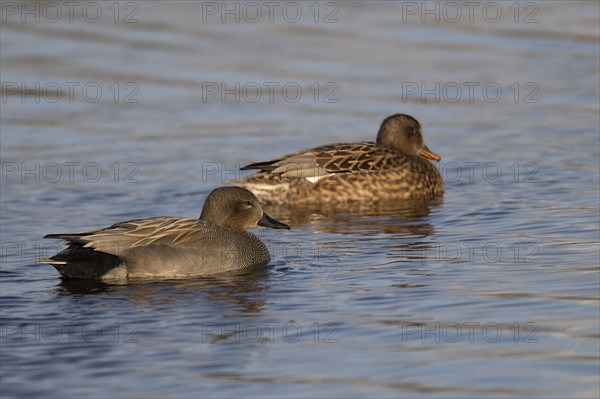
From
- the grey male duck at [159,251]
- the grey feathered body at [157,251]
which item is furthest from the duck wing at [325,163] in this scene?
the grey feathered body at [157,251]

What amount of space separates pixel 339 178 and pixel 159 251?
4.08m

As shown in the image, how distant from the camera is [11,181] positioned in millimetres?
14734

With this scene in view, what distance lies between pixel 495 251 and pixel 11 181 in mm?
5779

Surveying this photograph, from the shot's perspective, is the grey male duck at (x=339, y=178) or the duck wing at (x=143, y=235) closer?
the duck wing at (x=143, y=235)

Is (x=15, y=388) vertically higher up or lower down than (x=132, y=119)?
lower down

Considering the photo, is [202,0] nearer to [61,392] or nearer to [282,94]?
[282,94]

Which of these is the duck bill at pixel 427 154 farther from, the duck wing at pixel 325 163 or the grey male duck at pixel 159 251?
the grey male duck at pixel 159 251

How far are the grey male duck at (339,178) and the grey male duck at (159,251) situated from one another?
308 centimetres

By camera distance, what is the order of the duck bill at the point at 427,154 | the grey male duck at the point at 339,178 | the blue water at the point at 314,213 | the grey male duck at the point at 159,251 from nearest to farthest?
the blue water at the point at 314,213
the grey male duck at the point at 159,251
the grey male duck at the point at 339,178
the duck bill at the point at 427,154

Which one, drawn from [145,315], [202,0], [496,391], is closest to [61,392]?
[145,315]

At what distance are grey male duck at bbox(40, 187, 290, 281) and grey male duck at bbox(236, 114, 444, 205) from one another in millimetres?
3081

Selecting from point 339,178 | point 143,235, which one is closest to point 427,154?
point 339,178

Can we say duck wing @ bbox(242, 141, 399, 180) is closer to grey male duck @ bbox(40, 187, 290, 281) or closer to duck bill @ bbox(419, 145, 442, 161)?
duck bill @ bbox(419, 145, 442, 161)

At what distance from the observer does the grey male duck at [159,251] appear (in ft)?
34.4
